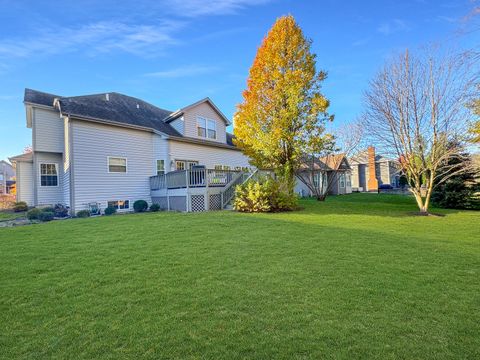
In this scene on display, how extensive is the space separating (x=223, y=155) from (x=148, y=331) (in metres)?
17.5

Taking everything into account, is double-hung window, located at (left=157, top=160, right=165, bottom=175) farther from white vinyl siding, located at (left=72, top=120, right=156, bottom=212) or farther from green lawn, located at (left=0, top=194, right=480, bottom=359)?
green lawn, located at (left=0, top=194, right=480, bottom=359)

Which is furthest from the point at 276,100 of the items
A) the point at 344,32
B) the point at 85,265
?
the point at 85,265

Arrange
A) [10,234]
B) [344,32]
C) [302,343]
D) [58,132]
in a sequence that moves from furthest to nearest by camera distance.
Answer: [58,132] < [344,32] < [10,234] < [302,343]

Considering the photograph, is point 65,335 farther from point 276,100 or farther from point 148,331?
point 276,100

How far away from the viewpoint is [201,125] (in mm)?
18719

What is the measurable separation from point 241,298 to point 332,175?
25180mm

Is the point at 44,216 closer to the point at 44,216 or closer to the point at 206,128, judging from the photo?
the point at 44,216

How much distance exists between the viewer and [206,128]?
62.6 ft

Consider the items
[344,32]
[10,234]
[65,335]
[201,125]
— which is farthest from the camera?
[201,125]

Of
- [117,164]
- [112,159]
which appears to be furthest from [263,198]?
[112,159]

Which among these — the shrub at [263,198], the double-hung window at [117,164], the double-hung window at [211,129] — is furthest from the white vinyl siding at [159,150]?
the shrub at [263,198]

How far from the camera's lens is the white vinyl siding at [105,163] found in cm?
1309

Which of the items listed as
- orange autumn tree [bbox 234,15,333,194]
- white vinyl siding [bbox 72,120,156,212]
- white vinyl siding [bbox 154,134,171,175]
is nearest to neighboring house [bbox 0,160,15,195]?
white vinyl siding [bbox 72,120,156,212]

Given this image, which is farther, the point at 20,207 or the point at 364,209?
the point at 20,207
